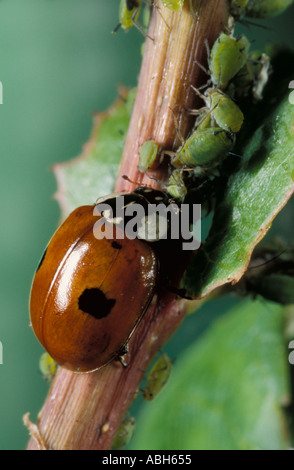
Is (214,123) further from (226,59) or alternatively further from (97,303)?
(97,303)

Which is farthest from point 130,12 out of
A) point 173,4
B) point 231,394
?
point 231,394

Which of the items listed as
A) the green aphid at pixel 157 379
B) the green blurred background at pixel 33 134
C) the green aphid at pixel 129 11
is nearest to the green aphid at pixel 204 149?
the green aphid at pixel 129 11

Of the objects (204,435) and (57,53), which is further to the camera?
(57,53)

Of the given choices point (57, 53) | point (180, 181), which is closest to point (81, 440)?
point (180, 181)

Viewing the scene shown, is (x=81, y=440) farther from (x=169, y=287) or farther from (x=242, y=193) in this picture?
(x=242, y=193)

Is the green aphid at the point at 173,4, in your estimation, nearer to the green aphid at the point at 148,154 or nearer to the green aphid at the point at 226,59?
the green aphid at the point at 226,59
